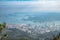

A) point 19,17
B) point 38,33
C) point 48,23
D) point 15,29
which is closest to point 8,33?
point 15,29

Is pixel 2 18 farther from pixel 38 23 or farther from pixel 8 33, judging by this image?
pixel 38 23

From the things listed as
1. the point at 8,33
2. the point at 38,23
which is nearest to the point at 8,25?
the point at 8,33

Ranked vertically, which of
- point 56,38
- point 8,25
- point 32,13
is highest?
point 32,13

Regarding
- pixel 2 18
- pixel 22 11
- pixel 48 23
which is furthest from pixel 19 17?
pixel 48 23

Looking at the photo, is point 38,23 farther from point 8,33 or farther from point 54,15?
point 8,33

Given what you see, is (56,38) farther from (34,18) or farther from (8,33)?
(8,33)

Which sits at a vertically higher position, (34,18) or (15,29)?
Result: (34,18)

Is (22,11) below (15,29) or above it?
above
